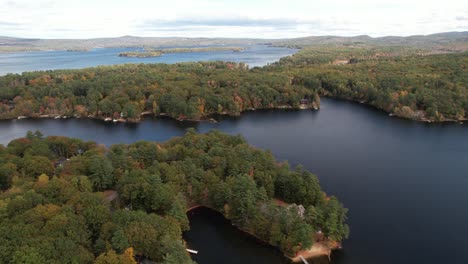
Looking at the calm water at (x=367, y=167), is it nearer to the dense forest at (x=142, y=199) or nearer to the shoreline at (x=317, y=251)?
the shoreline at (x=317, y=251)

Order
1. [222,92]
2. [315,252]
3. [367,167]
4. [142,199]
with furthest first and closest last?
1. [222,92]
2. [367,167]
3. [142,199]
4. [315,252]

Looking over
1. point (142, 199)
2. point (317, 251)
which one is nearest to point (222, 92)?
point (142, 199)

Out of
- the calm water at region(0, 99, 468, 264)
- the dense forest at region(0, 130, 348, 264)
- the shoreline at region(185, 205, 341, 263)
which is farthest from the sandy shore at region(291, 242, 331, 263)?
the dense forest at region(0, 130, 348, 264)

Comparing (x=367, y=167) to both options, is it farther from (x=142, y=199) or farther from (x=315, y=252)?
(x=142, y=199)

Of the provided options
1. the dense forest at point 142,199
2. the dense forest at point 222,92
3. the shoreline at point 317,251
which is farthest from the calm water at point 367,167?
the dense forest at point 222,92

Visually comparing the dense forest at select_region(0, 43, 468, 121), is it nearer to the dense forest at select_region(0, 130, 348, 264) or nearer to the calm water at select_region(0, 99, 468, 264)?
the calm water at select_region(0, 99, 468, 264)

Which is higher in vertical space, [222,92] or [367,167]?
[222,92]

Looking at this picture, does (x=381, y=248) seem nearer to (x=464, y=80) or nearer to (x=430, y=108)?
(x=430, y=108)
